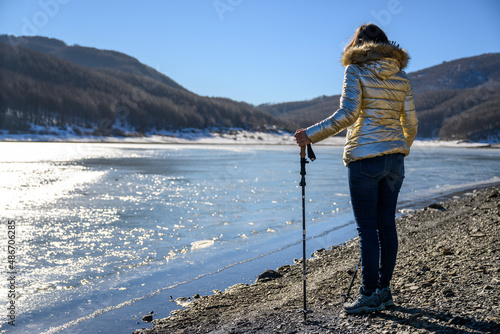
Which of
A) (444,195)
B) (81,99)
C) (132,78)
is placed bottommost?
(444,195)

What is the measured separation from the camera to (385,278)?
10.4 feet

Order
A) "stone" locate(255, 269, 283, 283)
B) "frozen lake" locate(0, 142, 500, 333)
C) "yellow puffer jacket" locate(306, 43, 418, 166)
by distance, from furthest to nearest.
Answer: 1. "stone" locate(255, 269, 283, 283)
2. "frozen lake" locate(0, 142, 500, 333)
3. "yellow puffer jacket" locate(306, 43, 418, 166)

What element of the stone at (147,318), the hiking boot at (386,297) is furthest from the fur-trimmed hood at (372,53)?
the stone at (147,318)

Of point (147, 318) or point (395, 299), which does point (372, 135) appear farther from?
point (147, 318)

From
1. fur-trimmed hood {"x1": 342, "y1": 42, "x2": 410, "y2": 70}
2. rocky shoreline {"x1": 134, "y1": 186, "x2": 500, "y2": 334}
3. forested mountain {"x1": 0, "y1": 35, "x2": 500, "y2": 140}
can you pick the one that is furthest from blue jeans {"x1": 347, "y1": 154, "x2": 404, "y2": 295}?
forested mountain {"x1": 0, "y1": 35, "x2": 500, "y2": 140}

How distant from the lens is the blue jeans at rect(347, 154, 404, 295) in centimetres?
295

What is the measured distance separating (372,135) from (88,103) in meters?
111

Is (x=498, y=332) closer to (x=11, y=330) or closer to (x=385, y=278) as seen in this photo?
(x=385, y=278)

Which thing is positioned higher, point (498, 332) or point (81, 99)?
point (81, 99)

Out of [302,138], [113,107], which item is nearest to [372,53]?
[302,138]

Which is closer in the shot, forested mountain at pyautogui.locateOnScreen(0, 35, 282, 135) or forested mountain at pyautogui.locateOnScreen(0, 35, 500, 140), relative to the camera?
forested mountain at pyautogui.locateOnScreen(0, 35, 282, 135)

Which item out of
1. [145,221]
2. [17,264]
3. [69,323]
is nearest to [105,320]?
[69,323]

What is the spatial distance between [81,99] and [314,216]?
10897cm

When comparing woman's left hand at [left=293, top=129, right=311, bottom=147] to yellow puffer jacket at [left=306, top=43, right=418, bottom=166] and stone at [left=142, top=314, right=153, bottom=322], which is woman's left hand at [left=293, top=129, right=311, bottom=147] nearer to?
yellow puffer jacket at [left=306, top=43, right=418, bottom=166]
